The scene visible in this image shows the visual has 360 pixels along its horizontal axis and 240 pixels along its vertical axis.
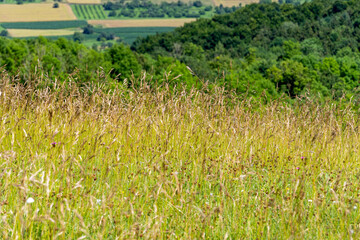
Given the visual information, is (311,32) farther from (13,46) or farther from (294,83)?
(13,46)

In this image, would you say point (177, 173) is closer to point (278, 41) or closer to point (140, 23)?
point (278, 41)

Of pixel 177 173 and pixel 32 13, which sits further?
pixel 32 13

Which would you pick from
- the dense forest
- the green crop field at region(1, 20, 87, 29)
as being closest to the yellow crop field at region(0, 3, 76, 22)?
the green crop field at region(1, 20, 87, 29)

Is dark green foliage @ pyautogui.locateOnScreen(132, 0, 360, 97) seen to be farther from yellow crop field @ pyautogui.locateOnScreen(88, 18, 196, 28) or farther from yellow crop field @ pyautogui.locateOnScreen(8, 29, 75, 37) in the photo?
yellow crop field @ pyautogui.locateOnScreen(88, 18, 196, 28)

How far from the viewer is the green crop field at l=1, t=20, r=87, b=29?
164m

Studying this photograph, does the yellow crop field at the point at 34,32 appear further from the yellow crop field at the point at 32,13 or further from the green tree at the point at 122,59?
the green tree at the point at 122,59

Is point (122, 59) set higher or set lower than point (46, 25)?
higher

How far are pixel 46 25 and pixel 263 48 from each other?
96743mm

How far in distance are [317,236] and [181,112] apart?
7.42ft

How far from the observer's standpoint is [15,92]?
5.00m

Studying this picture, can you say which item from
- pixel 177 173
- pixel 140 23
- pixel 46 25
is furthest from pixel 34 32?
pixel 177 173

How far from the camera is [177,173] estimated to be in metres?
2.78

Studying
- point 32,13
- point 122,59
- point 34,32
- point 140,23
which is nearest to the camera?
point 122,59

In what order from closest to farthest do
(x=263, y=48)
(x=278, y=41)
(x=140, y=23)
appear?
(x=263, y=48) < (x=278, y=41) < (x=140, y=23)
